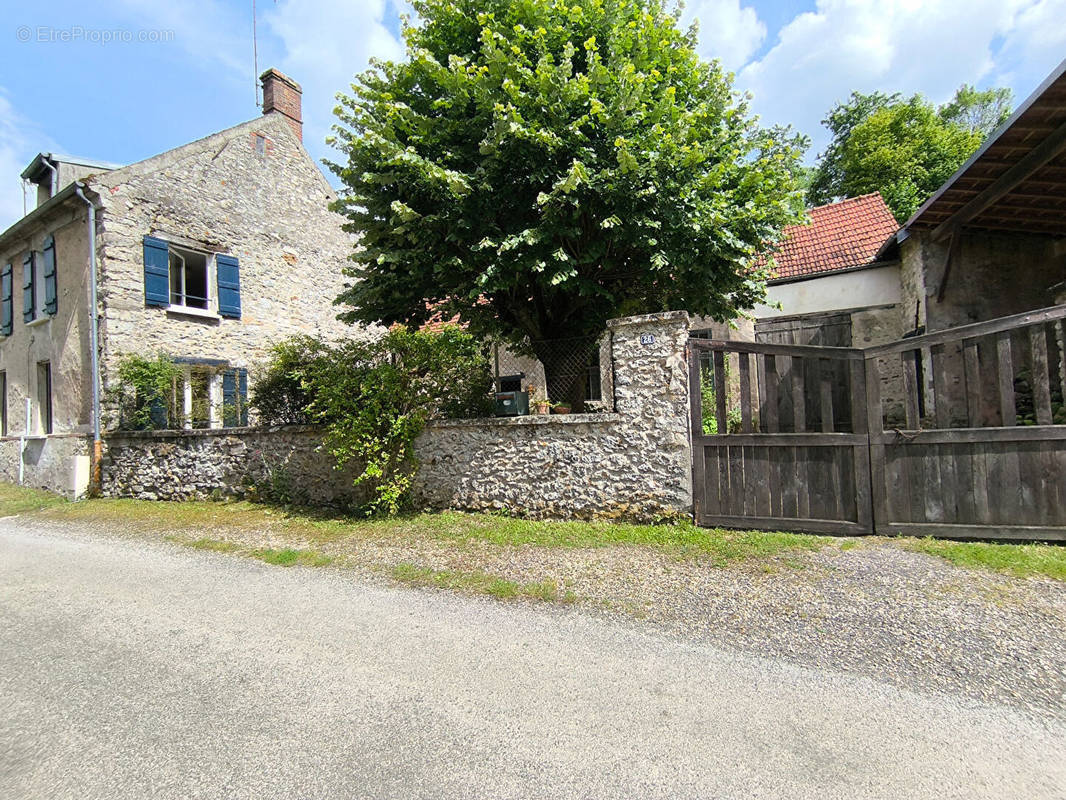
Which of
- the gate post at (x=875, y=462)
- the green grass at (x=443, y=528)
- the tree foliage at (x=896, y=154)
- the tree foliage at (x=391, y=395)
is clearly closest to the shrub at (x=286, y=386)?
the tree foliage at (x=391, y=395)

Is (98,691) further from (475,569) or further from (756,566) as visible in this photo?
(756,566)

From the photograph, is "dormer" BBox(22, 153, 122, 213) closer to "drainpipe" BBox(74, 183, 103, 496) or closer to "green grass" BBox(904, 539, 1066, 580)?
"drainpipe" BBox(74, 183, 103, 496)

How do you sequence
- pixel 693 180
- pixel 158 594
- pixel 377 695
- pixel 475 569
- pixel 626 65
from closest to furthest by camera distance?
pixel 377 695 → pixel 158 594 → pixel 475 569 → pixel 626 65 → pixel 693 180

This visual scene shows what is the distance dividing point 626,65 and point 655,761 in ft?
22.4

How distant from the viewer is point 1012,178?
6898 millimetres

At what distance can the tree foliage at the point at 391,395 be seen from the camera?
23.3 ft

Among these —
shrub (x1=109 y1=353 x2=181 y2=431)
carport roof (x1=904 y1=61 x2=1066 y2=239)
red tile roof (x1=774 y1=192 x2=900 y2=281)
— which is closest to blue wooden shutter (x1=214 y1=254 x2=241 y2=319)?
shrub (x1=109 y1=353 x2=181 y2=431)

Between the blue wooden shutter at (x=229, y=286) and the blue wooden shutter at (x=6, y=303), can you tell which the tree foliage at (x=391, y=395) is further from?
the blue wooden shutter at (x=6, y=303)

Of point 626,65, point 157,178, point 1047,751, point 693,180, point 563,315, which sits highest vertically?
point 157,178

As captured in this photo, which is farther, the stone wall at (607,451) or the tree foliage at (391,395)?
the tree foliage at (391,395)

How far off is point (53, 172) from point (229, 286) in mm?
5522

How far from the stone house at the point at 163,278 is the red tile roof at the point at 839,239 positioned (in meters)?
10.7

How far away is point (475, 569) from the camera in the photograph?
5.03 metres

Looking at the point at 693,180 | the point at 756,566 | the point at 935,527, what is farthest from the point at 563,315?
the point at 935,527
